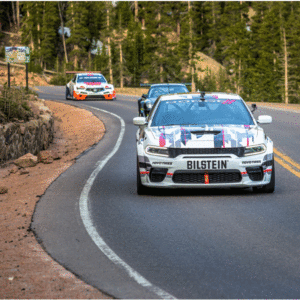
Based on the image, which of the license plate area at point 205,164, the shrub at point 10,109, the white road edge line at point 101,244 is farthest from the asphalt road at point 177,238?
the shrub at point 10,109

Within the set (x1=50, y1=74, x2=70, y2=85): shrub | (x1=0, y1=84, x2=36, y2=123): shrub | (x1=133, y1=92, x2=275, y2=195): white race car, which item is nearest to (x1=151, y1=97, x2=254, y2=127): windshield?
(x1=133, y1=92, x2=275, y2=195): white race car

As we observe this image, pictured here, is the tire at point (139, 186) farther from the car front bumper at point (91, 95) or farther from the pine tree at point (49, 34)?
the pine tree at point (49, 34)

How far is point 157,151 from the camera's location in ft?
31.2

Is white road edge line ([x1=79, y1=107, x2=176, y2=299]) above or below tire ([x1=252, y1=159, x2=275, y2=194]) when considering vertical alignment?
below

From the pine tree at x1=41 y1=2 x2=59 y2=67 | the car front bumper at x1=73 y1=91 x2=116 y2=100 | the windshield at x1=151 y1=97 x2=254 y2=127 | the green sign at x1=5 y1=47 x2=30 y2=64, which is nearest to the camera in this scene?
the windshield at x1=151 y1=97 x2=254 y2=127

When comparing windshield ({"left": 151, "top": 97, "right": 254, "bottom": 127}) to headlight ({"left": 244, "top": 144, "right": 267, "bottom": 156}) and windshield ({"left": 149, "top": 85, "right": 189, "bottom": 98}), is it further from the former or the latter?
windshield ({"left": 149, "top": 85, "right": 189, "bottom": 98})

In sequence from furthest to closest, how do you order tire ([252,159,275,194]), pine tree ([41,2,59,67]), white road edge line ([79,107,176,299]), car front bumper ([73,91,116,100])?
pine tree ([41,2,59,67])
car front bumper ([73,91,116,100])
tire ([252,159,275,194])
white road edge line ([79,107,176,299])

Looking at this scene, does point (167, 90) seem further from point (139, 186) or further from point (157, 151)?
point (157, 151)

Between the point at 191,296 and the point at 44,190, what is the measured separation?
5.94 metres

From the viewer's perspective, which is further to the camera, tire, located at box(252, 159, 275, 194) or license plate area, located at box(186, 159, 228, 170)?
tire, located at box(252, 159, 275, 194)

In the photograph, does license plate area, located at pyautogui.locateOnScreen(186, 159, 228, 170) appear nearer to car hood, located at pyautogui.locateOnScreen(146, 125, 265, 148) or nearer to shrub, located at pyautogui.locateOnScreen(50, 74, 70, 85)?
car hood, located at pyautogui.locateOnScreen(146, 125, 265, 148)

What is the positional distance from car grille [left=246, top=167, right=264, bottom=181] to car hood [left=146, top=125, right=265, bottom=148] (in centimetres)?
36

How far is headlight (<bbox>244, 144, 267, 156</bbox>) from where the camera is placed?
945 cm

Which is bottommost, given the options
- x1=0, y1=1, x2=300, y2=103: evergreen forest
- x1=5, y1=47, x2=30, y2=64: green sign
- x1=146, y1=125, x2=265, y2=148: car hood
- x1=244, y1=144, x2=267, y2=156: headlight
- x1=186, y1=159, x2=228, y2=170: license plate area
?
x1=186, y1=159, x2=228, y2=170: license plate area
